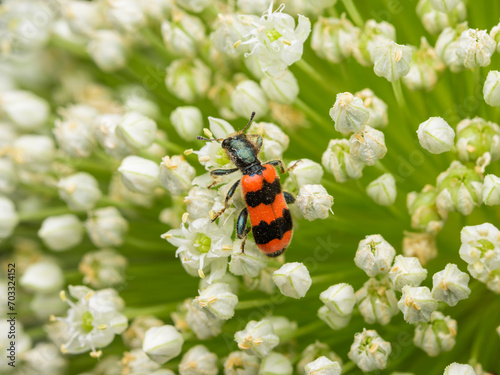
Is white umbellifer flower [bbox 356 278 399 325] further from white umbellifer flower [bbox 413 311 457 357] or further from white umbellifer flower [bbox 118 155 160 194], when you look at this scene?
white umbellifer flower [bbox 118 155 160 194]

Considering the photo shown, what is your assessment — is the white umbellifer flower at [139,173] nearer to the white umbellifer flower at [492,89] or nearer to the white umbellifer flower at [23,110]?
the white umbellifer flower at [23,110]

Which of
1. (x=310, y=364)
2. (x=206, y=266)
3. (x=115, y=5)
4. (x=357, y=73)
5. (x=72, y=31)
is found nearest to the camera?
(x=310, y=364)

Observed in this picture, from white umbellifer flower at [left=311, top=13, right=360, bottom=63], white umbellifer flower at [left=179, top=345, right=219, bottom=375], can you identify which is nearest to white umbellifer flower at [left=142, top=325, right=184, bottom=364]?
white umbellifer flower at [left=179, top=345, right=219, bottom=375]

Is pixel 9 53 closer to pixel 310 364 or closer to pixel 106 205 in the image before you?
pixel 106 205

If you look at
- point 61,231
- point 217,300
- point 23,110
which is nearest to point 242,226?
point 217,300

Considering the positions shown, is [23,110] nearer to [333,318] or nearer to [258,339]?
[258,339]

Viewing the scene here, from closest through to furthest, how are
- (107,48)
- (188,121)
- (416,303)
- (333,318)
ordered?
(416,303) → (333,318) → (188,121) → (107,48)

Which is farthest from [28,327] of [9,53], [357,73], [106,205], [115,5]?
[357,73]
